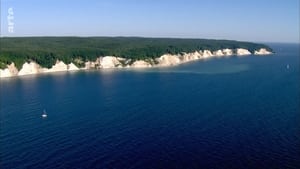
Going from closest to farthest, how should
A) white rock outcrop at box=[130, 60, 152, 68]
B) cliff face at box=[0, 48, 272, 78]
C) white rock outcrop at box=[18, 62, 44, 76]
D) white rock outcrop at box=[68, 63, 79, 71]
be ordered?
cliff face at box=[0, 48, 272, 78], white rock outcrop at box=[18, 62, 44, 76], white rock outcrop at box=[68, 63, 79, 71], white rock outcrop at box=[130, 60, 152, 68]

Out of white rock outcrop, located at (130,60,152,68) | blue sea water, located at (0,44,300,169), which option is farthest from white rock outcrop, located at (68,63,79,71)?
blue sea water, located at (0,44,300,169)

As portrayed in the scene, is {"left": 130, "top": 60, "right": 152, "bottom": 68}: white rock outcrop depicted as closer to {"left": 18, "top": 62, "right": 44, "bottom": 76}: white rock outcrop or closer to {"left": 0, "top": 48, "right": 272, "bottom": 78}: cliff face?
{"left": 0, "top": 48, "right": 272, "bottom": 78}: cliff face

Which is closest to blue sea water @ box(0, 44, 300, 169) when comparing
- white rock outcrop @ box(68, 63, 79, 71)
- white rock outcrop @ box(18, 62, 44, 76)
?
white rock outcrop @ box(18, 62, 44, 76)

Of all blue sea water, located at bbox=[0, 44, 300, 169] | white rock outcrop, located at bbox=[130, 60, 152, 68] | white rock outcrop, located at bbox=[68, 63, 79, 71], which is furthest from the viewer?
white rock outcrop, located at bbox=[130, 60, 152, 68]

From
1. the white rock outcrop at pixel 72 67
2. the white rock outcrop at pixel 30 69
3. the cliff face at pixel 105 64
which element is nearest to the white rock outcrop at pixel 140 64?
the cliff face at pixel 105 64

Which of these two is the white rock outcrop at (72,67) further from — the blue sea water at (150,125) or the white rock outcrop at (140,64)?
the blue sea water at (150,125)

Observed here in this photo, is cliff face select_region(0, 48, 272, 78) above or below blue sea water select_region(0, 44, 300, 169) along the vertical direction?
above

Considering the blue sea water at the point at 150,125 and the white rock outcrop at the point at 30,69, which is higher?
the white rock outcrop at the point at 30,69

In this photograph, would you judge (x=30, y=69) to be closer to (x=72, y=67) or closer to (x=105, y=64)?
(x=72, y=67)

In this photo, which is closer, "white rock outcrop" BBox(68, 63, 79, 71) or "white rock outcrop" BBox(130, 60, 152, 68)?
"white rock outcrop" BBox(68, 63, 79, 71)
